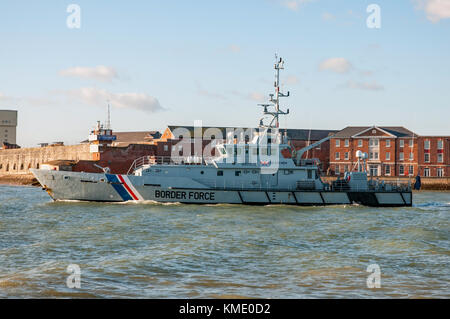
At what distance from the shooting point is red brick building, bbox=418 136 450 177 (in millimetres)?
61625

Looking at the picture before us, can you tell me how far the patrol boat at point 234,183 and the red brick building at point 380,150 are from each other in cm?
3506

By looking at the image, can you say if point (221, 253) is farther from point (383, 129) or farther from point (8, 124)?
point (8, 124)

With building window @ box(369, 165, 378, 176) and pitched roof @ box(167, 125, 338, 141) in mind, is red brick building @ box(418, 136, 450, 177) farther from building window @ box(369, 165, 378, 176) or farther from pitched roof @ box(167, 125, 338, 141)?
pitched roof @ box(167, 125, 338, 141)

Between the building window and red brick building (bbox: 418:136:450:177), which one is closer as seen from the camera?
red brick building (bbox: 418:136:450:177)

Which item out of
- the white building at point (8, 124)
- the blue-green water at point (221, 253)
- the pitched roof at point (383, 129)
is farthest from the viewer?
the white building at point (8, 124)

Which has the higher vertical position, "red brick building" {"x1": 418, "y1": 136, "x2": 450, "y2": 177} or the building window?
"red brick building" {"x1": 418, "y1": 136, "x2": 450, "y2": 177}

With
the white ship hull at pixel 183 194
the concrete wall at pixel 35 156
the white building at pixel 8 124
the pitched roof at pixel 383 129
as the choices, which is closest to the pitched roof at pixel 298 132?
the pitched roof at pixel 383 129

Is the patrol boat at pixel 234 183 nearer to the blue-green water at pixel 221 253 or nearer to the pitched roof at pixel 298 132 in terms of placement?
the blue-green water at pixel 221 253

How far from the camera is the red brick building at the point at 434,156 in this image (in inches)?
2426

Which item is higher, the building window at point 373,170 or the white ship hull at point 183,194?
the building window at point 373,170

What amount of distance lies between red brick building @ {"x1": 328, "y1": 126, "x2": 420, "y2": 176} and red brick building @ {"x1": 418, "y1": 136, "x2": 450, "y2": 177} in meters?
0.72

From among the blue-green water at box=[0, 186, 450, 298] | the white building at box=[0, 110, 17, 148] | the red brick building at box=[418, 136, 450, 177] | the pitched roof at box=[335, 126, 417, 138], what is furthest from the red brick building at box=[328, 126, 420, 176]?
the white building at box=[0, 110, 17, 148]

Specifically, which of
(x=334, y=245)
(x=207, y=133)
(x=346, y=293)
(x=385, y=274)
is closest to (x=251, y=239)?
(x=334, y=245)
